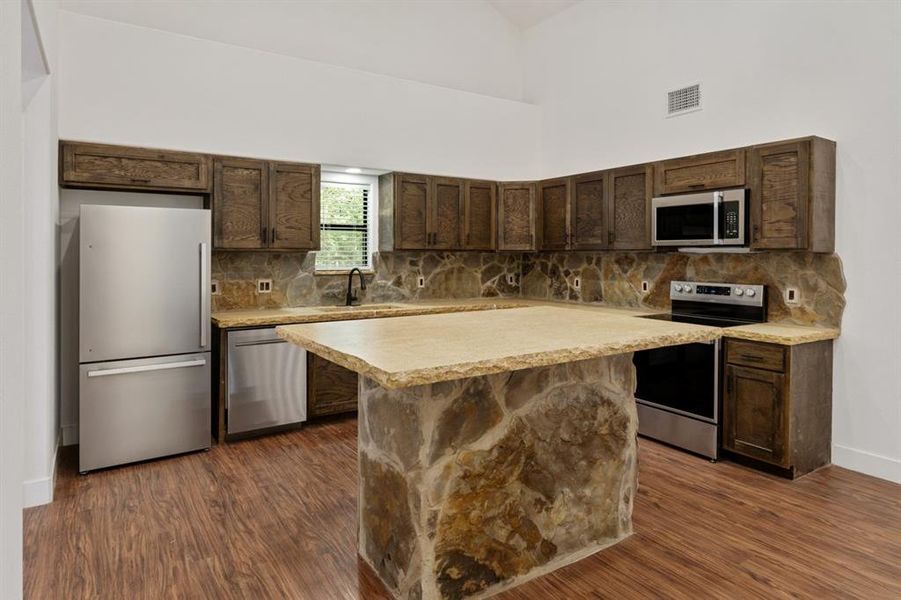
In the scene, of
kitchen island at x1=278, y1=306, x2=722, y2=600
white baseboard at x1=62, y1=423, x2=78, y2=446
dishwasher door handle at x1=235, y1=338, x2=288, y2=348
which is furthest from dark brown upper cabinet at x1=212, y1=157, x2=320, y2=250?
kitchen island at x1=278, y1=306, x2=722, y2=600

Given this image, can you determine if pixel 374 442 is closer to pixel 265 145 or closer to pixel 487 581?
pixel 487 581

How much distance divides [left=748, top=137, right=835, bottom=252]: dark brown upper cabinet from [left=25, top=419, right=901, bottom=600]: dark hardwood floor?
155cm

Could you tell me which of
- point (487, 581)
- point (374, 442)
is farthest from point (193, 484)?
point (487, 581)

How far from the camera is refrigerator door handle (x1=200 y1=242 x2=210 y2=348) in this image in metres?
3.87

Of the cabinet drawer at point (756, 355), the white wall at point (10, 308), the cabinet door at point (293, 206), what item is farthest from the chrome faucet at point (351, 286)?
the white wall at point (10, 308)

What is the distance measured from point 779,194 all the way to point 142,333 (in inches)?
173

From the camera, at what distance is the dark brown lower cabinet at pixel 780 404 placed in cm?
346

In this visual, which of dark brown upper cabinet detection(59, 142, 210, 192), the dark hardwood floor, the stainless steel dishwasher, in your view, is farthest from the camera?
the stainless steel dishwasher

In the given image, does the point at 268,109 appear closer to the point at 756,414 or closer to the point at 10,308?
the point at 10,308

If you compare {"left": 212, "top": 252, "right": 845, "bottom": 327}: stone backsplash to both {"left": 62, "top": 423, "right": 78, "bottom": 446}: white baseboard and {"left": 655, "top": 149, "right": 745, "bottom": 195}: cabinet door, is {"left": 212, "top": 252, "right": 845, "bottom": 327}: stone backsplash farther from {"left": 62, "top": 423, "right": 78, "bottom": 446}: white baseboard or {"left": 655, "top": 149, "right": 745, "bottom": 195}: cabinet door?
{"left": 62, "top": 423, "right": 78, "bottom": 446}: white baseboard

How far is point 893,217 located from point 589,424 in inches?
99.8

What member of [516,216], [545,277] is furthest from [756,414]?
[516,216]

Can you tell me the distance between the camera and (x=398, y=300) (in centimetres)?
557

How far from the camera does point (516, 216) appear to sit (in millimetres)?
5766
